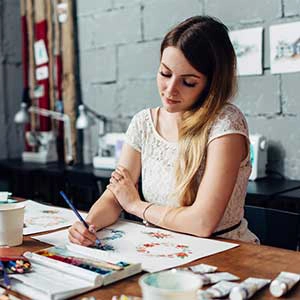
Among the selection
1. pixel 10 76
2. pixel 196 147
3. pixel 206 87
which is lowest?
pixel 196 147

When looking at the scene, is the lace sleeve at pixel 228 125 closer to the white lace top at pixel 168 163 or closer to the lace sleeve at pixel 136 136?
the white lace top at pixel 168 163

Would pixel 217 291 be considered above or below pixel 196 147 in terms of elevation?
below

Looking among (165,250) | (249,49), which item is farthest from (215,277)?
(249,49)

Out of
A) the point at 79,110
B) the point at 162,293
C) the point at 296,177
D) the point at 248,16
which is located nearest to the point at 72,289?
the point at 162,293

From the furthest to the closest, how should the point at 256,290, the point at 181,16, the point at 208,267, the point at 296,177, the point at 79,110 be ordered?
the point at 79,110, the point at 181,16, the point at 296,177, the point at 208,267, the point at 256,290

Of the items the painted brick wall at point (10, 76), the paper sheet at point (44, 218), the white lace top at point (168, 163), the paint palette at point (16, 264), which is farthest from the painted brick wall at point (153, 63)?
the paint palette at point (16, 264)

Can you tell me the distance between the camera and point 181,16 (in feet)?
9.95

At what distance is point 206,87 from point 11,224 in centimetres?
74

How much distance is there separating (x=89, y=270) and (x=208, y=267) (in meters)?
0.24

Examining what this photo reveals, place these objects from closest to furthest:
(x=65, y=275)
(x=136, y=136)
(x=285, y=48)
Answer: (x=65, y=275) → (x=136, y=136) → (x=285, y=48)

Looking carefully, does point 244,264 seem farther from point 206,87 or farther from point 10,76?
point 10,76

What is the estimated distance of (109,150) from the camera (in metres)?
3.37

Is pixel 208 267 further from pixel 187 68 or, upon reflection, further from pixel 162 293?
pixel 187 68

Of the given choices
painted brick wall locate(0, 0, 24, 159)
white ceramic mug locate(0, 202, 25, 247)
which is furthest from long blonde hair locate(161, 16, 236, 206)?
painted brick wall locate(0, 0, 24, 159)
